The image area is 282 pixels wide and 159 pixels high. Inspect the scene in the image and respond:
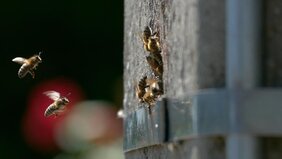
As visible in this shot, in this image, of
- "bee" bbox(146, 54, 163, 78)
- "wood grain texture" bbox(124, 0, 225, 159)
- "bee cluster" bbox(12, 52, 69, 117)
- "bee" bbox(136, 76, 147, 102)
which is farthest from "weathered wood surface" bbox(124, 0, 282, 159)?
"bee cluster" bbox(12, 52, 69, 117)

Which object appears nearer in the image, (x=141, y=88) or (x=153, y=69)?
(x=153, y=69)

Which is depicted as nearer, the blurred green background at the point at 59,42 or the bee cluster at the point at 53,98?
the bee cluster at the point at 53,98

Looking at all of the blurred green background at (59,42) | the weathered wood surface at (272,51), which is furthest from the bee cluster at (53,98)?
the blurred green background at (59,42)

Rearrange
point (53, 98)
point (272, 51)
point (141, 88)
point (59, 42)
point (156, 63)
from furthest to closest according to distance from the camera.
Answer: point (59, 42) → point (53, 98) → point (141, 88) → point (156, 63) → point (272, 51)

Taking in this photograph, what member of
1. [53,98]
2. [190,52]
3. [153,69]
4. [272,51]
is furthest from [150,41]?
[53,98]

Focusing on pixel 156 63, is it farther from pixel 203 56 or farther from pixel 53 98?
pixel 53 98

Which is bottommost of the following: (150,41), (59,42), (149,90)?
(149,90)

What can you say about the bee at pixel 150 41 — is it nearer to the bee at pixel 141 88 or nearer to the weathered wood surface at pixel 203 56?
the bee at pixel 141 88

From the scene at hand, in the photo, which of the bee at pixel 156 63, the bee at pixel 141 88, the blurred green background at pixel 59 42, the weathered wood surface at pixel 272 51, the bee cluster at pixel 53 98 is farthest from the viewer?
the blurred green background at pixel 59 42
